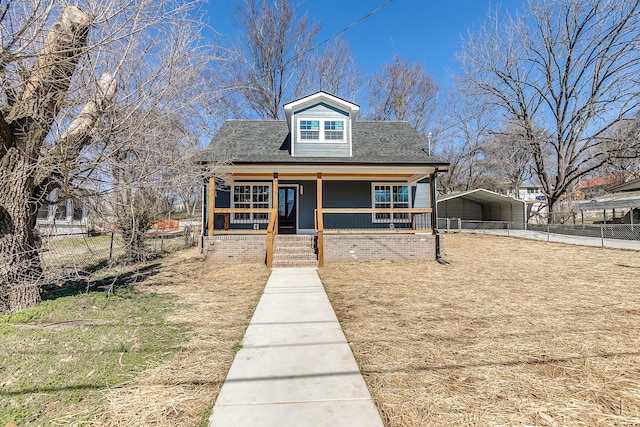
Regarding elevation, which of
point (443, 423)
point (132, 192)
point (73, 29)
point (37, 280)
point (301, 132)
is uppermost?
point (301, 132)

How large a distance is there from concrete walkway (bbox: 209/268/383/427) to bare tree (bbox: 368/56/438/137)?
26.5 metres

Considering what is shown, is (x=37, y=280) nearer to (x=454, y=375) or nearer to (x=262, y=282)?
(x=262, y=282)

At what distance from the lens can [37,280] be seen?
4.35m

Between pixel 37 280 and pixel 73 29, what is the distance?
11.5 feet

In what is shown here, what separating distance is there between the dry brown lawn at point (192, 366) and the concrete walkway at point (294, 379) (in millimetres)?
171

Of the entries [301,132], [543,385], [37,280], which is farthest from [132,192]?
[301,132]

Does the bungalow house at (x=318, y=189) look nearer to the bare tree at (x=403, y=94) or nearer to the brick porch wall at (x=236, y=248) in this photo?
the brick porch wall at (x=236, y=248)

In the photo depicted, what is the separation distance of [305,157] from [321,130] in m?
1.39

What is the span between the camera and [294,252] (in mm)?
9211

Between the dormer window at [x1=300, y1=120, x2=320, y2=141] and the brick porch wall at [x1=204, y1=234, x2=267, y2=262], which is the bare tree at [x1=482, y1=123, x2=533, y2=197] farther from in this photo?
the brick porch wall at [x1=204, y1=234, x2=267, y2=262]

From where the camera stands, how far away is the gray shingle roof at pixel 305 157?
10211mm

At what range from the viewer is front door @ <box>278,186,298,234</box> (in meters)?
12.5

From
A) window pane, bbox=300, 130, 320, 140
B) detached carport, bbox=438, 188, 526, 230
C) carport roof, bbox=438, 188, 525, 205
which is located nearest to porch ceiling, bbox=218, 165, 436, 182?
window pane, bbox=300, 130, 320, 140

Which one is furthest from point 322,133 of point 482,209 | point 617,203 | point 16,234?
point 482,209
